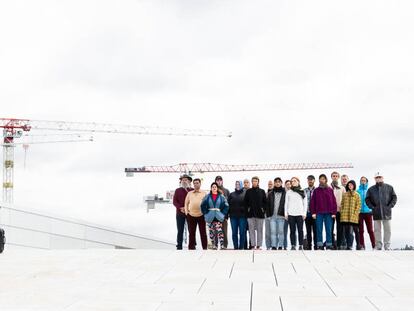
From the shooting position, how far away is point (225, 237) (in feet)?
52.3

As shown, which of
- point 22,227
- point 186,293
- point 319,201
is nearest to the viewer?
point 186,293

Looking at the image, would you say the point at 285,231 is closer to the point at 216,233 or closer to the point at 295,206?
the point at 295,206

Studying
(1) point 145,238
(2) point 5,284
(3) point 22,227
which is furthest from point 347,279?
(1) point 145,238

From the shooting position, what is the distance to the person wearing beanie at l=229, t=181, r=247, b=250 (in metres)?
15.2

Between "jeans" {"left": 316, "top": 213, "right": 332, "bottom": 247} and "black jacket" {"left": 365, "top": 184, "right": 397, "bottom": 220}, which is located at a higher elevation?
"black jacket" {"left": 365, "top": 184, "right": 397, "bottom": 220}

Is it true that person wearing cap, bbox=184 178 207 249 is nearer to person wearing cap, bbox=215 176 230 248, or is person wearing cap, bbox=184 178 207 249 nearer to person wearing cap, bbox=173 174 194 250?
person wearing cap, bbox=173 174 194 250

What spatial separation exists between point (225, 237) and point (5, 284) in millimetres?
7155

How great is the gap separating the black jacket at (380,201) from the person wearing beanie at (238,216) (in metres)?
2.90

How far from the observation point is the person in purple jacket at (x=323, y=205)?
48.9 ft

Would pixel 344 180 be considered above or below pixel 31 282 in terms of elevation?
above

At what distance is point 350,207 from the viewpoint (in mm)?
15164

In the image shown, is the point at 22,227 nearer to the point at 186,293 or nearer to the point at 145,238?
the point at 145,238

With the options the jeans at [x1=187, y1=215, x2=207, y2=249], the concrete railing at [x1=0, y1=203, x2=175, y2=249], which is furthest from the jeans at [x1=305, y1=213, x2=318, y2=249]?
the concrete railing at [x1=0, y1=203, x2=175, y2=249]

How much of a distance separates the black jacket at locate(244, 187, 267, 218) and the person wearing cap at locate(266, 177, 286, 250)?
5.9 inches
